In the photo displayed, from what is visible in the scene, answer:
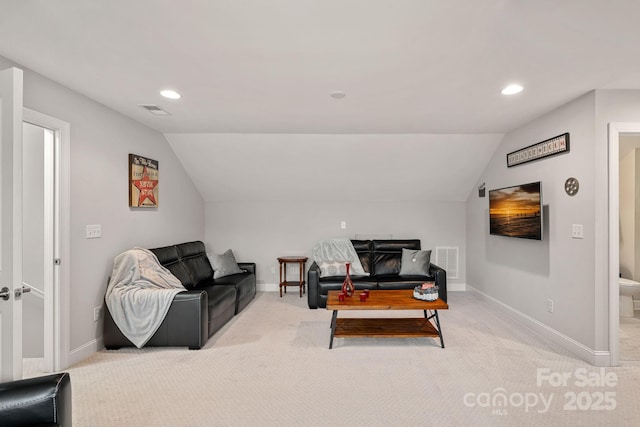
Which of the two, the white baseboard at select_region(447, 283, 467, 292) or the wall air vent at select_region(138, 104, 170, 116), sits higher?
the wall air vent at select_region(138, 104, 170, 116)

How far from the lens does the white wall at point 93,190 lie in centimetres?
299

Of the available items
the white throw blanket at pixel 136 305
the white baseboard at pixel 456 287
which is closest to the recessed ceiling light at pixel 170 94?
the white throw blanket at pixel 136 305

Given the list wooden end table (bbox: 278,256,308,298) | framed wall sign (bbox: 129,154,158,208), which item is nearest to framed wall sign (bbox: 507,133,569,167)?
wooden end table (bbox: 278,256,308,298)

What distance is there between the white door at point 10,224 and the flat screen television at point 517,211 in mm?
4247

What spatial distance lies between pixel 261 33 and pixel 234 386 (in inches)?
99.5

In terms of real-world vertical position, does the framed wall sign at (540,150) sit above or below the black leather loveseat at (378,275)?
above

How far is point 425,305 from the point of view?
3.37m

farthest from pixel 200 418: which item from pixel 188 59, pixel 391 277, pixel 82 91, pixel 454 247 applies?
pixel 454 247

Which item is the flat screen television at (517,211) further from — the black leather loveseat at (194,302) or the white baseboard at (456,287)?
the black leather loveseat at (194,302)

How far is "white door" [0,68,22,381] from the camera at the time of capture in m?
1.71

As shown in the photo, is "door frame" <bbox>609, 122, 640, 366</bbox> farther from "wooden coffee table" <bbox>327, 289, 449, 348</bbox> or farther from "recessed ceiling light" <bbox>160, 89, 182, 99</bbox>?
"recessed ceiling light" <bbox>160, 89, 182, 99</bbox>

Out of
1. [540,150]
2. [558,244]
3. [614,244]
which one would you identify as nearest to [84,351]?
[558,244]

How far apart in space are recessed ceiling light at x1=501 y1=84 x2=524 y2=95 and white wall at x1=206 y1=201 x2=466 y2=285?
10.1 ft

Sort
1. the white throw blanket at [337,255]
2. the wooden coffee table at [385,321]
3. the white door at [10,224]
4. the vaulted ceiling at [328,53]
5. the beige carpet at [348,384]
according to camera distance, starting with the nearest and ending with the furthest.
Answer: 1. the white door at [10,224]
2. the vaulted ceiling at [328,53]
3. the beige carpet at [348,384]
4. the wooden coffee table at [385,321]
5. the white throw blanket at [337,255]
